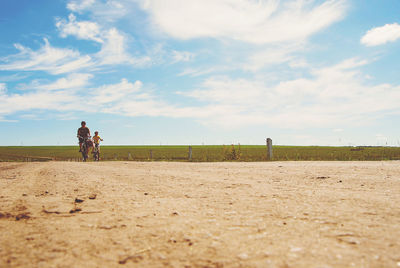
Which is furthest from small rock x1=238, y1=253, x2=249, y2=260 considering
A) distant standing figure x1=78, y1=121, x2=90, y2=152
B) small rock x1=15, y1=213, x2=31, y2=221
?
distant standing figure x1=78, y1=121, x2=90, y2=152

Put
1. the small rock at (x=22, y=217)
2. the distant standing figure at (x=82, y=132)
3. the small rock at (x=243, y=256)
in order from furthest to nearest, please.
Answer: the distant standing figure at (x=82, y=132) < the small rock at (x=22, y=217) < the small rock at (x=243, y=256)

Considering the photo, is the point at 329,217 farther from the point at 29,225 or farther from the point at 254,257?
the point at 29,225

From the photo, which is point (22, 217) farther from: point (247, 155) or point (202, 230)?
point (247, 155)

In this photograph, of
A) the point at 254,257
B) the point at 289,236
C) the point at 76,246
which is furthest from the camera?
the point at 289,236

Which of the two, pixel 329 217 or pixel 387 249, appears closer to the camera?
pixel 387 249

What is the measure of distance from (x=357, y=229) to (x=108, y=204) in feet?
8.51

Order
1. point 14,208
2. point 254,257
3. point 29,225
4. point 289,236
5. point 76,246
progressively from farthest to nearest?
point 14,208
point 29,225
point 289,236
point 76,246
point 254,257

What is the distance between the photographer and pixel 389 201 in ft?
11.0

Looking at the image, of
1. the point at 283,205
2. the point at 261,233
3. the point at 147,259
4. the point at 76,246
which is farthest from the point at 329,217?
the point at 76,246

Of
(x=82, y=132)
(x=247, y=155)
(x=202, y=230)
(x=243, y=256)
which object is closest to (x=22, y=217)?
(x=202, y=230)

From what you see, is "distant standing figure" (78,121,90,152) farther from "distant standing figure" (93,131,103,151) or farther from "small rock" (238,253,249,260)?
"small rock" (238,253,249,260)

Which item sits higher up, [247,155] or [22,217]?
[247,155]

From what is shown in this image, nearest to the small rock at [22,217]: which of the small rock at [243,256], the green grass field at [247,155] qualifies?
the small rock at [243,256]

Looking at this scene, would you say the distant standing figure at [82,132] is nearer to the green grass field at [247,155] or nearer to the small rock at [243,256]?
the green grass field at [247,155]
